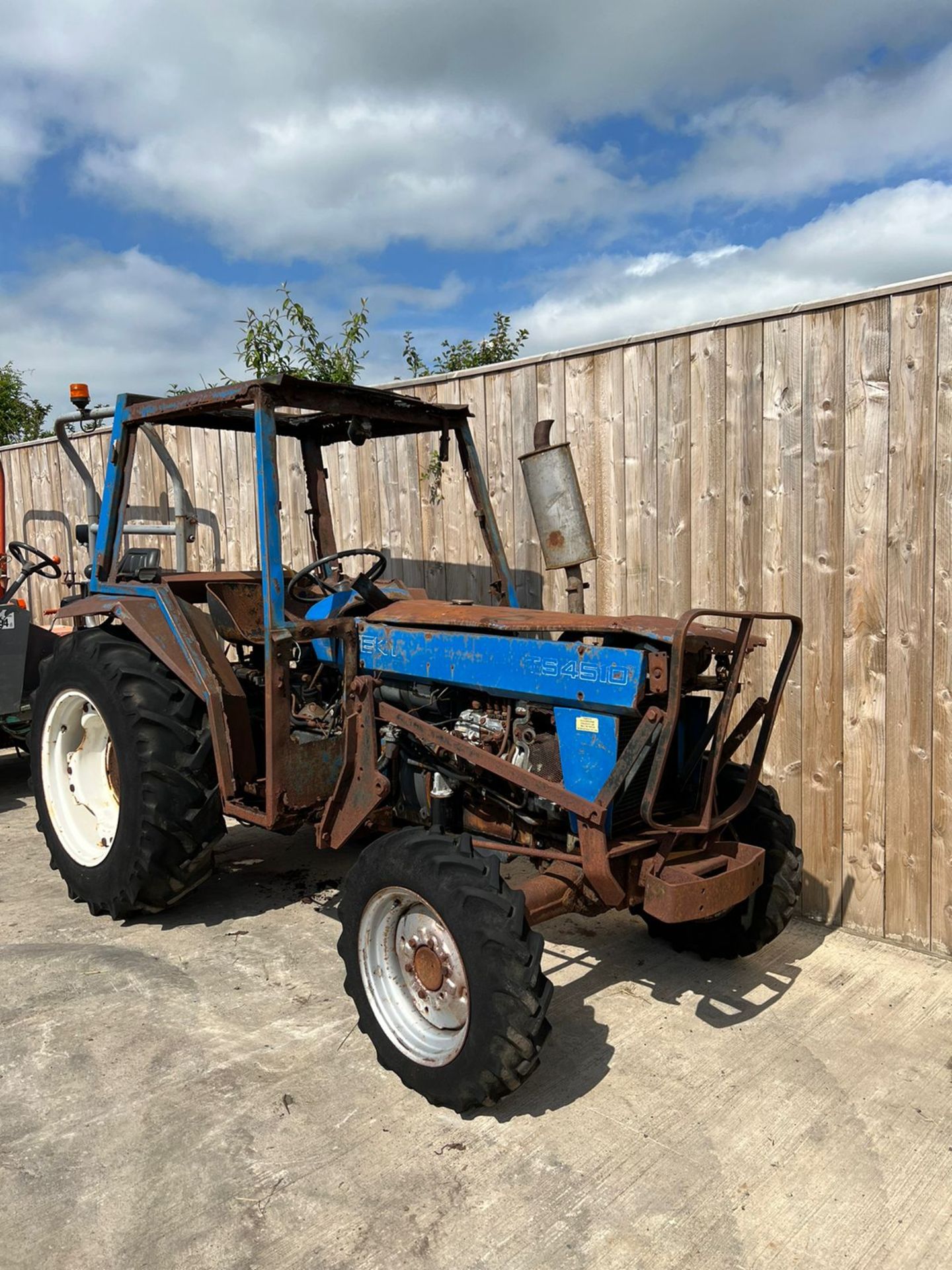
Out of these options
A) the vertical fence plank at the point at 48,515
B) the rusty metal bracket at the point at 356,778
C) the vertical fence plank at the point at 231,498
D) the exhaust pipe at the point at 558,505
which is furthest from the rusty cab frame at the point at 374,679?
the vertical fence plank at the point at 48,515

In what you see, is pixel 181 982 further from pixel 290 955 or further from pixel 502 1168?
pixel 502 1168

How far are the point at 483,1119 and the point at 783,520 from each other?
8.67 ft

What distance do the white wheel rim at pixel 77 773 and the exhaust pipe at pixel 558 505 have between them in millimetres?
2199

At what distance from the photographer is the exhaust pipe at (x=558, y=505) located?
4023mm

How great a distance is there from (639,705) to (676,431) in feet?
6.44

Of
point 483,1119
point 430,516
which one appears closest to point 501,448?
point 430,516

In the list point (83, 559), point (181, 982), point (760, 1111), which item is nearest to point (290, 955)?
point (181, 982)

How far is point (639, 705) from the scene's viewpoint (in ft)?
9.04

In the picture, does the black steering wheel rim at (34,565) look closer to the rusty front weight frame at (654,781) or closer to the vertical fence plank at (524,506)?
the vertical fence plank at (524,506)

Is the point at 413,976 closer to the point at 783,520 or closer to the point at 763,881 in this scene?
the point at 763,881

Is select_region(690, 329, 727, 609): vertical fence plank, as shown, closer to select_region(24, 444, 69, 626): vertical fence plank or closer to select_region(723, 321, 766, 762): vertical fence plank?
select_region(723, 321, 766, 762): vertical fence plank

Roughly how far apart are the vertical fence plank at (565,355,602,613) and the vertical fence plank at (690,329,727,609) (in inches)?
20.9

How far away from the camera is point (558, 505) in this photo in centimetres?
408

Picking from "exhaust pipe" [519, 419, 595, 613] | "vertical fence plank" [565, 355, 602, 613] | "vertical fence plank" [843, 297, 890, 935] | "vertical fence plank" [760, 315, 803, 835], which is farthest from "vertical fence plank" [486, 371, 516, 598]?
"vertical fence plank" [843, 297, 890, 935]
